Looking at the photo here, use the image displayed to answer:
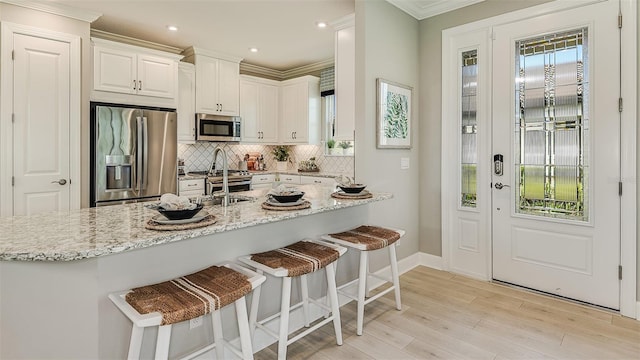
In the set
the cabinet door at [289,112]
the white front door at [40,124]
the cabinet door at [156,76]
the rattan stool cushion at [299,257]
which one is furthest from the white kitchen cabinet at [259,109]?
the rattan stool cushion at [299,257]

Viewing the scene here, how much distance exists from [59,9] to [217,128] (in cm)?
212

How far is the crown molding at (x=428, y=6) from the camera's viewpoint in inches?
130

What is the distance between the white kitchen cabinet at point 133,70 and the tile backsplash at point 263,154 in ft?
3.42

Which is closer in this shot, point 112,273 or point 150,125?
point 112,273

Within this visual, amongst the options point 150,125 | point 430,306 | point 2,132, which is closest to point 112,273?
point 430,306

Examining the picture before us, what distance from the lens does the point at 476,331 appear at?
7.80 ft

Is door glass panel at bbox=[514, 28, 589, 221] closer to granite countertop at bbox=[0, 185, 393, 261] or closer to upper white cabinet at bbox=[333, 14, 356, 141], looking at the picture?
upper white cabinet at bbox=[333, 14, 356, 141]

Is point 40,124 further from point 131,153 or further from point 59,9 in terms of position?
point 59,9

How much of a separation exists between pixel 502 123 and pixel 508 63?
0.54m

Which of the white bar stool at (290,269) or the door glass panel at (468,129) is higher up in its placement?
the door glass panel at (468,129)

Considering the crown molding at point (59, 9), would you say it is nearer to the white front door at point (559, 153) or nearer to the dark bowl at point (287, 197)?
the dark bowl at point (287, 197)

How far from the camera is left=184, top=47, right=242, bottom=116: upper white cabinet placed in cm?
472

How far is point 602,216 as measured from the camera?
8.70 ft

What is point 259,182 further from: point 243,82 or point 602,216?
point 602,216
